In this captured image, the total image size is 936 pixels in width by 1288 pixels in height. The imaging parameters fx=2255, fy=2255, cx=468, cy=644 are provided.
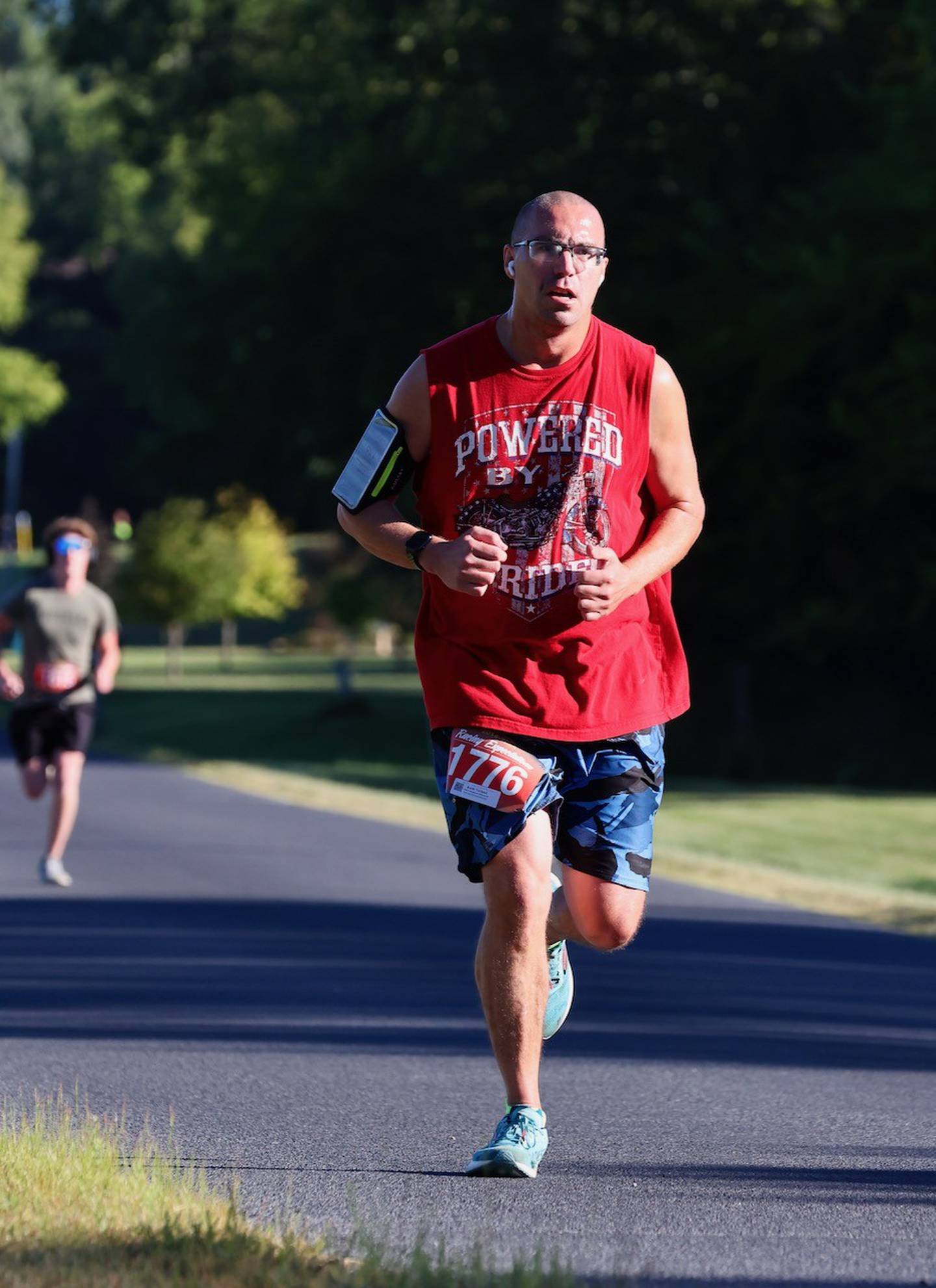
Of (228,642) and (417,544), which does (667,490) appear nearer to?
(417,544)

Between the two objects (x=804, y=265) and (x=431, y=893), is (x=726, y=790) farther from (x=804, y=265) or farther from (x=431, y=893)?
(x=431, y=893)

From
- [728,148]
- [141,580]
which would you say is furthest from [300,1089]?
[141,580]

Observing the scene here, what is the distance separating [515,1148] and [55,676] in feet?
25.5

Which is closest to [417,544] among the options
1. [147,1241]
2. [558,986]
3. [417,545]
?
[417,545]

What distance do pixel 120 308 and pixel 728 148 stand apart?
54.6 metres

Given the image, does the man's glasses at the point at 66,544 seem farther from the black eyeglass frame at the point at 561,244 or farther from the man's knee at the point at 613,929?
the black eyeglass frame at the point at 561,244

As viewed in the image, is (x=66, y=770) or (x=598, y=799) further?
(x=66, y=770)

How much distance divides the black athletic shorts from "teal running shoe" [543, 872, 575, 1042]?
7.03 m

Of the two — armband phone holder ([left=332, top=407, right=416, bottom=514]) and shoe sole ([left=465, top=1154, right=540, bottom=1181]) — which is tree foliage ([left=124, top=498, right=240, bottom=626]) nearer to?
armband phone holder ([left=332, top=407, right=416, bottom=514])

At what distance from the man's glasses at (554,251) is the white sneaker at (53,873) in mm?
7991

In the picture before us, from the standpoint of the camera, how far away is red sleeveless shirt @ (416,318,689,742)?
5219 millimetres

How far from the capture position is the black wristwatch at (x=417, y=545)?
5227 millimetres

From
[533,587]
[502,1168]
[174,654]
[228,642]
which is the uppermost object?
[533,587]

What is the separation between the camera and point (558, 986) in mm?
5688
